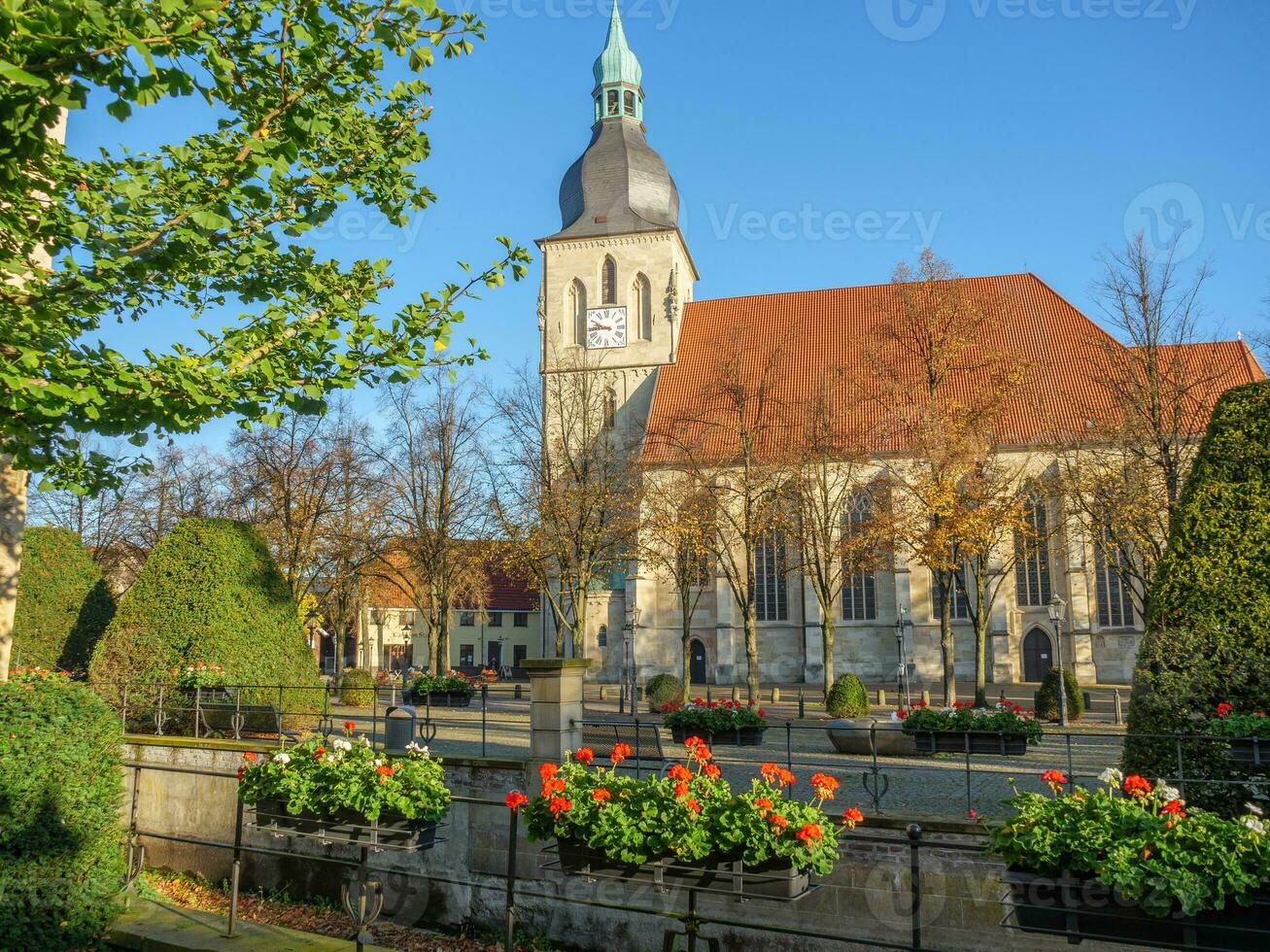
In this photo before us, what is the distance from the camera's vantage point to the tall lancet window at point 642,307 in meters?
45.0

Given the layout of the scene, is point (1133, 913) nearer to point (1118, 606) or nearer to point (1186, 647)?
point (1186, 647)

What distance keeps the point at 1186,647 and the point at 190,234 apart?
934 cm

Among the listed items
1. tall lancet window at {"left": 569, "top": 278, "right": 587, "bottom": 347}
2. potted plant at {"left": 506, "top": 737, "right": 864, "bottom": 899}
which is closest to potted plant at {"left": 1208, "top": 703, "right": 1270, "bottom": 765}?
potted plant at {"left": 506, "top": 737, "right": 864, "bottom": 899}

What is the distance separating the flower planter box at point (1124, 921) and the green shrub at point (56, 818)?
628 cm

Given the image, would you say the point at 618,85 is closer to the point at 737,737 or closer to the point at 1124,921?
the point at 737,737

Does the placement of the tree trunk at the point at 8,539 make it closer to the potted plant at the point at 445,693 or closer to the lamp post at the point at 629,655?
the potted plant at the point at 445,693

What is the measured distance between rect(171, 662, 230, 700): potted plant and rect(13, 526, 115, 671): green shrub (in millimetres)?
6635

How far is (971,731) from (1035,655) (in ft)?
84.9

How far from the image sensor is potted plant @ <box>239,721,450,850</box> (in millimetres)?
7551

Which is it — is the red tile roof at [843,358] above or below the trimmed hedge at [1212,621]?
above

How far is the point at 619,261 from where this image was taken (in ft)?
149

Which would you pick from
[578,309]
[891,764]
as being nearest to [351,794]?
[891,764]

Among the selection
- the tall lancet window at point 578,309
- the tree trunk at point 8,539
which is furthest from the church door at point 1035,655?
the tree trunk at point 8,539

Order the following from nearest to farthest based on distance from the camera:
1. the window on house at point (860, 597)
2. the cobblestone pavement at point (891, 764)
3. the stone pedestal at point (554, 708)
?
the stone pedestal at point (554, 708) < the cobblestone pavement at point (891, 764) < the window on house at point (860, 597)
